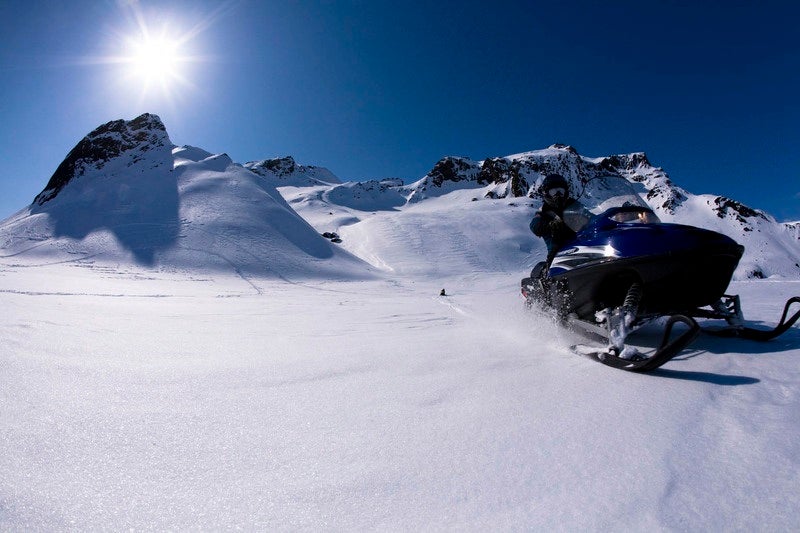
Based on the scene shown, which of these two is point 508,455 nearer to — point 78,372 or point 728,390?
point 728,390

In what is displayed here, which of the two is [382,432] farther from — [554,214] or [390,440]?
[554,214]

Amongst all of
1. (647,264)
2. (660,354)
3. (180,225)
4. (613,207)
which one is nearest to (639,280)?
(647,264)

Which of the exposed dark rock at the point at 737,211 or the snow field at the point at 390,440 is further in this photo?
Answer: the exposed dark rock at the point at 737,211

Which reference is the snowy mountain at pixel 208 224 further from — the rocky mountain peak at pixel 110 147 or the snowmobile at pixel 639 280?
the snowmobile at pixel 639 280

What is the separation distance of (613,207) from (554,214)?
1.96ft

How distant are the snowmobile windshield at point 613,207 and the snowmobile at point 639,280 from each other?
0.01 meters

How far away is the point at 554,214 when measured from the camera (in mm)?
3920

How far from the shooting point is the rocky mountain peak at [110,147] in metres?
41.2

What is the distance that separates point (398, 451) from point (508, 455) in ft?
1.36

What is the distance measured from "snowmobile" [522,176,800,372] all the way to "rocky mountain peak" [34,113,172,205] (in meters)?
48.0

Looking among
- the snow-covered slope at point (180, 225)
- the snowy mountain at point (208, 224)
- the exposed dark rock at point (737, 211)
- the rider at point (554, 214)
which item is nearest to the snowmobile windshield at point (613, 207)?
the rider at point (554, 214)

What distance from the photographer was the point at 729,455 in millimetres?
1290

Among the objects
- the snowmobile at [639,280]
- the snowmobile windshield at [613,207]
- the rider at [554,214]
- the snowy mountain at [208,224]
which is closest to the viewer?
the snowmobile at [639,280]

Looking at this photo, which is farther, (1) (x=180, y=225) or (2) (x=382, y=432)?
(1) (x=180, y=225)
